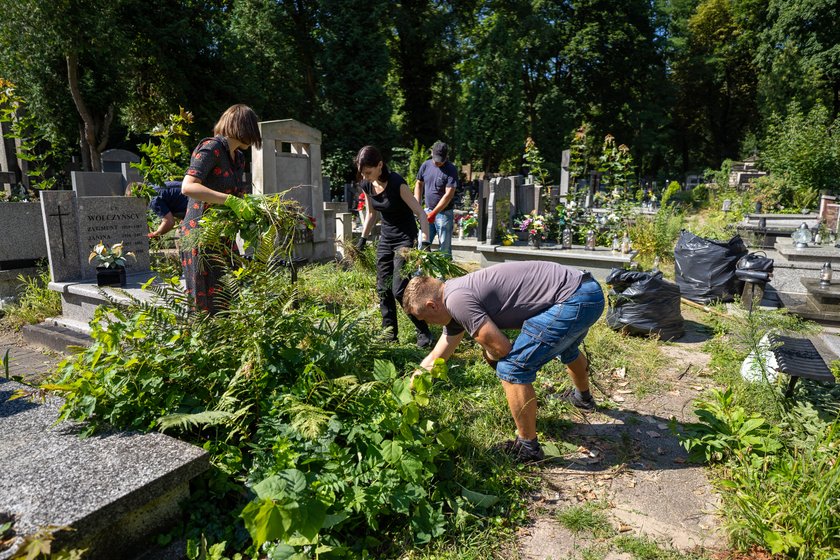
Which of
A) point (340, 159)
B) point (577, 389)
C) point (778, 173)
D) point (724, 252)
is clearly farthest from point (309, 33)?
point (577, 389)

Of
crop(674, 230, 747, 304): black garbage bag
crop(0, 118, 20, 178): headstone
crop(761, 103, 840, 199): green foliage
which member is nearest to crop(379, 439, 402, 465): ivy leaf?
crop(674, 230, 747, 304): black garbage bag

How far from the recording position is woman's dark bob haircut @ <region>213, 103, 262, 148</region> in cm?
338

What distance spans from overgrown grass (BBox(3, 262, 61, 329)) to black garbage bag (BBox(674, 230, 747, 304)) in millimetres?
7313

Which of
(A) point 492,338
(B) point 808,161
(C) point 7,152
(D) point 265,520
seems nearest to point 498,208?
(A) point 492,338

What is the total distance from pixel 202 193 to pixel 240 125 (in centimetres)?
53

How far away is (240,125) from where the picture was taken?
337 cm

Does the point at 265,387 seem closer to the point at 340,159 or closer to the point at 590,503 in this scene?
the point at 590,503

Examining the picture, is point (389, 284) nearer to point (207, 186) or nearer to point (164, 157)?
point (207, 186)

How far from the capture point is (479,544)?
7.62ft

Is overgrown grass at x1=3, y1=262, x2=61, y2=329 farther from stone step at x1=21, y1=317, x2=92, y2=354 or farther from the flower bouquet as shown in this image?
the flower bouquet

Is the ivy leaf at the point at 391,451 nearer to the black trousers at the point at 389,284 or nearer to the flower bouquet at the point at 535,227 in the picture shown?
the black trousers at the point at 389,284

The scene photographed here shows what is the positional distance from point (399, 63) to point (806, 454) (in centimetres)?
2408

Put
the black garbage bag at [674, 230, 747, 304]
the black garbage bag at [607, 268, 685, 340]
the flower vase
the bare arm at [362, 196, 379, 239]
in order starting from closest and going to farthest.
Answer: the bare arm at [362, 196, 379, 239]
the black garbage bag at [607, 268, 685, 340]
the flower vase
the black garbage bag at [674, 230, 747, 304]

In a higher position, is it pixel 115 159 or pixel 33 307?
pixel 115 159
